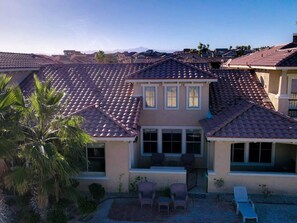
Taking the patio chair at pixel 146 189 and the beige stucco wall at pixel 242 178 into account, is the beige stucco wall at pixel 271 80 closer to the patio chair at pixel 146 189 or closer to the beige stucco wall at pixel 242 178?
the beige stucco wall at pixel 242 178

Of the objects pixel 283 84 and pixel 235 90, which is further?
pixel 235 90

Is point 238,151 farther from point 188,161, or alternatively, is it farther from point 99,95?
point 99,95

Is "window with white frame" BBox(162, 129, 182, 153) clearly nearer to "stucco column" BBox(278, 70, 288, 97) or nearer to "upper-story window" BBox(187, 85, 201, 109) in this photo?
"upper-story window" BBox(187, 85, 201, 109)

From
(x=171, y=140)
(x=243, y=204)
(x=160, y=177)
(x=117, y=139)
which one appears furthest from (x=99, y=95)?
(x=243, y=204)

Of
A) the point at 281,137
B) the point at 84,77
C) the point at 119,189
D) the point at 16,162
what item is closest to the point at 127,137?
the point at 119,189

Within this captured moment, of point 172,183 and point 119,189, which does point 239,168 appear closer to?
point 172,183

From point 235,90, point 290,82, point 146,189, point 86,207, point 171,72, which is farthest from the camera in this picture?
point 235,90
